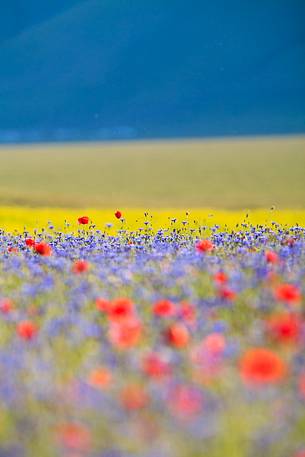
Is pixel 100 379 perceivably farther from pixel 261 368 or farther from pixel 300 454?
pixel 300 454

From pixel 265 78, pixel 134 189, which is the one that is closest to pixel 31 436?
pixel 134 189

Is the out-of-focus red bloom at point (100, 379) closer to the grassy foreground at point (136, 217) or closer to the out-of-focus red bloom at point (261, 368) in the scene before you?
the out-of-focus red bloom at point (261, 368)

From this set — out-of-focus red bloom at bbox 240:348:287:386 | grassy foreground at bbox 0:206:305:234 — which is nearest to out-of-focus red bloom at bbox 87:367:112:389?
out-of-focus red bloom at bbox 240:348:287:386

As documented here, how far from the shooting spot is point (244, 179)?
22297mm

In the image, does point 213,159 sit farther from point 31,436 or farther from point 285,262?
point 31,436

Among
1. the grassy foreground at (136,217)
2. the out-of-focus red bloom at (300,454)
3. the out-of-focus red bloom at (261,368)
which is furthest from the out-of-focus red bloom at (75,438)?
the grassy foreground at (136,217)

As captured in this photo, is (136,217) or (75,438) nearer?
(75,438)

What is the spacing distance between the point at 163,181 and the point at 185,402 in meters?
19.7

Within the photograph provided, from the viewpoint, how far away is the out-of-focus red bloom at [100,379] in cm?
291

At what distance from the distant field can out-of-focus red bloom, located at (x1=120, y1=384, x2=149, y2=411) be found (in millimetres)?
12549

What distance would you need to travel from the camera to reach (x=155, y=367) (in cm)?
296

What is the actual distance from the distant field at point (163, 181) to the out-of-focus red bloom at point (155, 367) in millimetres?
12347

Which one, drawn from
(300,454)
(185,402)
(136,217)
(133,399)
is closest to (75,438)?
(133,399)

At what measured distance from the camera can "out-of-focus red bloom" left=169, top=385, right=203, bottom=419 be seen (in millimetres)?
2703
